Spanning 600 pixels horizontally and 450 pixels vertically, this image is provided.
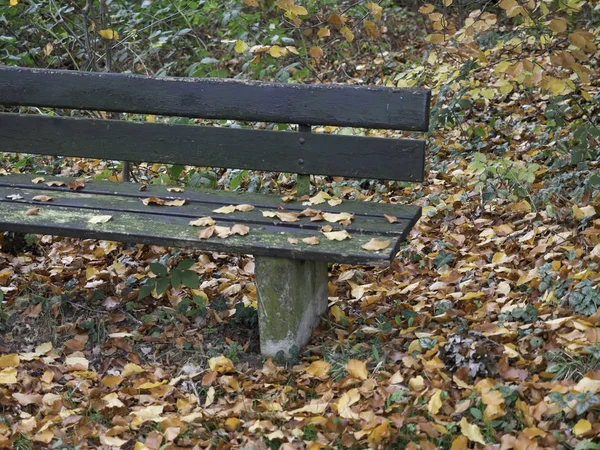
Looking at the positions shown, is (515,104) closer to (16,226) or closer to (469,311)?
(469,311)

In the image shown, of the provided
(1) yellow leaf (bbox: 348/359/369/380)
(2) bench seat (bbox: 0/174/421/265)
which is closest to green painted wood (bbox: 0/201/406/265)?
(2) bench seat (bbox: 0/174/421/265)

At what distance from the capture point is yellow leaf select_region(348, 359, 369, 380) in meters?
2.67

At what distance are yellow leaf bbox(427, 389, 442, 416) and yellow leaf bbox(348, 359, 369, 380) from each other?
310 mm

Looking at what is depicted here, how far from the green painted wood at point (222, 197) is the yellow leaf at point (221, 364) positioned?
2.20 ft

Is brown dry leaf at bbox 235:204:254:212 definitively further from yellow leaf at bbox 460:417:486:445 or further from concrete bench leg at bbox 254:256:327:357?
yellow leaf at bbox 460:417:486:445

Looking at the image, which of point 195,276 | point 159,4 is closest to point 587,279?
point 195,276

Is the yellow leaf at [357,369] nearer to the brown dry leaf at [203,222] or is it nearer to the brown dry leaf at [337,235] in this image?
the brown dry leaf at [337,235]

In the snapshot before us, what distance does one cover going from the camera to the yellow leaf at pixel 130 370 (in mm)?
2844

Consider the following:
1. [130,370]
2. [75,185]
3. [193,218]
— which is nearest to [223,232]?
[193,218]

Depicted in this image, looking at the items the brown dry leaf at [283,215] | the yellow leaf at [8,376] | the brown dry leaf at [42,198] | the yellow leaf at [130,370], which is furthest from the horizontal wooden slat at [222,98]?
the yellow leaf at [8,376]

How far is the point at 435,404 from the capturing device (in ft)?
7.86

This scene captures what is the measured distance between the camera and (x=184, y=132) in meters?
3.45

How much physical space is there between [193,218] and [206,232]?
24cm

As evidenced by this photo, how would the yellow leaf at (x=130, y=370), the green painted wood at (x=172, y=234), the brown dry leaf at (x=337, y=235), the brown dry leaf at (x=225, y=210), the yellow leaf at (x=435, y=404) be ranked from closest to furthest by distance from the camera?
1. the yellow leaf at (x=435, y=404)
2. the green painted wood at (x=172, y=234)
3. the brown dry leaf at (x=337, y=235)
4. the yellow leaf at (x=130, y=370)
5. the brown dry leaf at (x=225, y=210)
